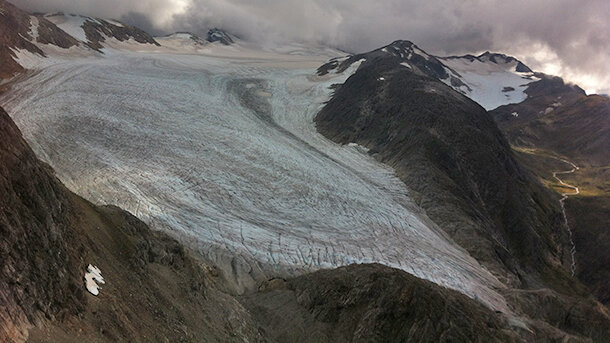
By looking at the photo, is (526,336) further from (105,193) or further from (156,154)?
(156,154)

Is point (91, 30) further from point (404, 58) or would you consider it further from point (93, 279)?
point (93, 279)

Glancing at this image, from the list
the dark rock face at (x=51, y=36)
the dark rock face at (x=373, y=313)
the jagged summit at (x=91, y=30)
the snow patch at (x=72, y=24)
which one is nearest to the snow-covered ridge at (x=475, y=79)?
the dark rock face at (x=51, y=36)

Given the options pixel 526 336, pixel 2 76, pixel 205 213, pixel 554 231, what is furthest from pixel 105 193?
pixel 554 231

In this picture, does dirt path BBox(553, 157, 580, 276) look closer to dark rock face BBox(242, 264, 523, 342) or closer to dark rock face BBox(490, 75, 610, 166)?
dark rock face BBox(490, 75, 610, 166)

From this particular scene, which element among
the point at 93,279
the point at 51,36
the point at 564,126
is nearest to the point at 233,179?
the point at 93,279

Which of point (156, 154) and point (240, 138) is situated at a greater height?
point (240, 138)
